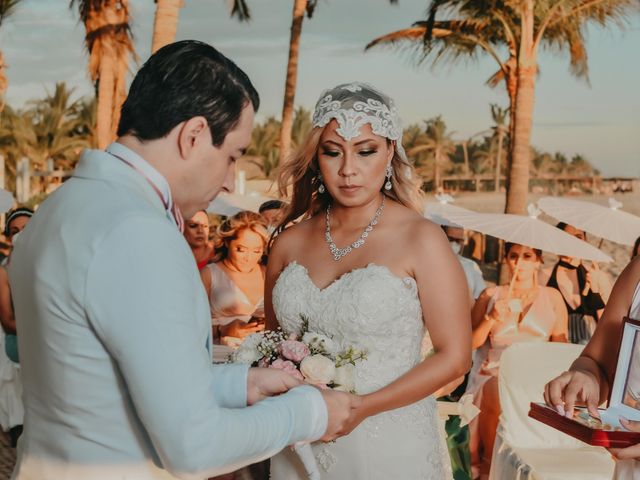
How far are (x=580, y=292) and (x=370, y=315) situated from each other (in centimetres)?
538

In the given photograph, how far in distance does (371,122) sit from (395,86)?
3447 cm

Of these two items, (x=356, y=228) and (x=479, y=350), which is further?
(x=479, y=350)

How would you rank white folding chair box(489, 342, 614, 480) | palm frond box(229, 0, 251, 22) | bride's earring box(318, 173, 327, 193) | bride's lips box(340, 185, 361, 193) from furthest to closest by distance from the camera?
1. palm frond box(229, 0, 251, 22)
2. white folding chair box(489, 342, 614, 480)
3. bride's earring box(318, 173, 327, 193)
4. bride's lips box(340, 185, 361, 193)

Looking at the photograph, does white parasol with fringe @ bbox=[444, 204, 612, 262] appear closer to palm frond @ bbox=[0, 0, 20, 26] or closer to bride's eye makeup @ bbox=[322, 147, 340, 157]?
bride's eye makeup @ bbox=[322, 147, 340, 157]

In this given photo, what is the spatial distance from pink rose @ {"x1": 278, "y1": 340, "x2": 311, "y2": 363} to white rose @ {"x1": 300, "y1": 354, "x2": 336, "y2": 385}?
0.06 m

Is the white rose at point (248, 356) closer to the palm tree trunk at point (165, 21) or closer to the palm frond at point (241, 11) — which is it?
the palm tree trunk at point (165, 21)

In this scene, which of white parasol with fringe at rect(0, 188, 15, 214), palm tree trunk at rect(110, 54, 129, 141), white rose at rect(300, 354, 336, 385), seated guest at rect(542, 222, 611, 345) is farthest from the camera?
palm tree trunk at rect(110, 54, 129, 141)

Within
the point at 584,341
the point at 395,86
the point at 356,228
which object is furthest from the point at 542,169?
the point at 356,228

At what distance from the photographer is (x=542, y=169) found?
53.1m

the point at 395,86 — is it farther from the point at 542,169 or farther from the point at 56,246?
the point at 56,246

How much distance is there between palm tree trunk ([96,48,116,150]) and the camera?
47.8ft

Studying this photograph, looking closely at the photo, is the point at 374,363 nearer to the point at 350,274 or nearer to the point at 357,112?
the point at 350,274

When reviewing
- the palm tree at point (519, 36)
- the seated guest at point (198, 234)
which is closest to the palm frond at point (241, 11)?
the palm tree at point (519, 36)

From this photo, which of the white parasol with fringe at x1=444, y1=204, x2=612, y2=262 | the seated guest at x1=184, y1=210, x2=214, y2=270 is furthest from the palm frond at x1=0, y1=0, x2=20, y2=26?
the white parasol with fringe at x1=444, y1=204, x2=612, y2=262
